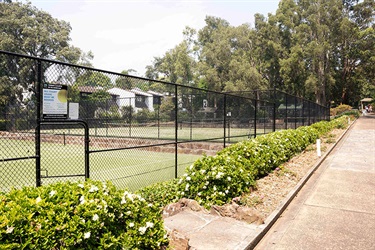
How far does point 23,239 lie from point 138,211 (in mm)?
1149

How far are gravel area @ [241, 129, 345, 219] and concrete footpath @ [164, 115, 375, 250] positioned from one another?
189mm

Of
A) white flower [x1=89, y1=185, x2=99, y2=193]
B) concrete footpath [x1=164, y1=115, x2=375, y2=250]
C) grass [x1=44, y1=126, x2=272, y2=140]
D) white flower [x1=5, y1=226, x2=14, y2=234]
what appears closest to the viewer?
white flower [x1=5, y1=226, x2=14, y2=234]

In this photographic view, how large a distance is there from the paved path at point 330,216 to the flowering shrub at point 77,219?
1.94 metres

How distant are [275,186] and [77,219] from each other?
5.24m

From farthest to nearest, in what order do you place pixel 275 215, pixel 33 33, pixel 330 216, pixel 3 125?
pixel 33 33 → pixel 330 216 → pixel 275 215 → pixel 3 125

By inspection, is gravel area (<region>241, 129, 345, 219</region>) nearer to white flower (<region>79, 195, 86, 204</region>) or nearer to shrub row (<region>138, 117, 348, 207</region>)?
shrub row (<region>138, 117, 348, 207</region>)

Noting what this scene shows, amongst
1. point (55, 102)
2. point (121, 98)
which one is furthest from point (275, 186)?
point (55, 102)

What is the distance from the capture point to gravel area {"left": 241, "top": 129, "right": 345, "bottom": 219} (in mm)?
5373

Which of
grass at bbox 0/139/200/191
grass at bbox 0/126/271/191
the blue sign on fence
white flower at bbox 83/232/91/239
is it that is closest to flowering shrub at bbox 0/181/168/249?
white flower at bbox 83/232/91/239

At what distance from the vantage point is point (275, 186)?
671 cm

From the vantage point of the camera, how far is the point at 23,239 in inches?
85.7

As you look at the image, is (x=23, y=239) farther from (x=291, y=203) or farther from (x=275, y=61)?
(x=275, y=61)

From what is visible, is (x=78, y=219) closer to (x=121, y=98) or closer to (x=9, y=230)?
(x=9, y=230)

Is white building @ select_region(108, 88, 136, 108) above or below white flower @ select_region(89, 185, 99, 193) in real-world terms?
above
